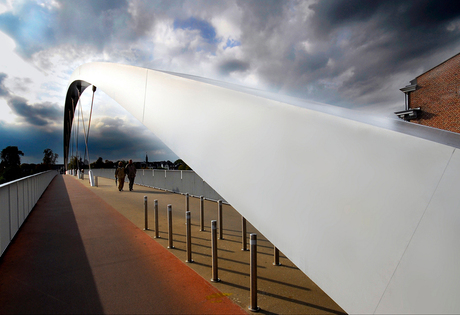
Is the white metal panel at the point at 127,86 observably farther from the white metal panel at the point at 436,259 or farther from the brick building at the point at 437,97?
the brick building at the point at 437,97

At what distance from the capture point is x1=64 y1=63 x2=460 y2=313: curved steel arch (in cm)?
162

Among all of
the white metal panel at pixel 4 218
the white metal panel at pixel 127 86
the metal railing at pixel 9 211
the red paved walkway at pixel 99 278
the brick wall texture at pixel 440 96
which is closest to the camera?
the red paved walkway at pixel 99 278

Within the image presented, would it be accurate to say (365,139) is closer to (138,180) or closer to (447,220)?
(447,220)

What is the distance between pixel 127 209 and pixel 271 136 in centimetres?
871

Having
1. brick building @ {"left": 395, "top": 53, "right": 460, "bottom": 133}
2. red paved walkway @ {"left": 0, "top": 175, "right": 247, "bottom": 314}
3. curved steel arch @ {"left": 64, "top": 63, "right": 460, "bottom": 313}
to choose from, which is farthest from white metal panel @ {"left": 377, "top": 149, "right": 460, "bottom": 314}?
brick building @ {"left": 395, "top": 53, "right": 460, "bottom": 133}

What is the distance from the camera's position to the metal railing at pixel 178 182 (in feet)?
39.8

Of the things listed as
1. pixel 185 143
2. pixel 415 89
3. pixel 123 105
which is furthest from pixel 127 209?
pixel 415 89

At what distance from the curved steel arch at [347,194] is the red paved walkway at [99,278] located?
1534mm

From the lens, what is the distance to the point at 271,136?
2.71 meters

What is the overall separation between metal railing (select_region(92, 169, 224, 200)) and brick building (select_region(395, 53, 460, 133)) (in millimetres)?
30761

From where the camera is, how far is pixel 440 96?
101 ft

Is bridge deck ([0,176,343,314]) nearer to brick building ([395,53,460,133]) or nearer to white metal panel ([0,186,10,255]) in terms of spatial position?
white metal panel ([0,186,10,255])

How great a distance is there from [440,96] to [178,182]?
33.3m

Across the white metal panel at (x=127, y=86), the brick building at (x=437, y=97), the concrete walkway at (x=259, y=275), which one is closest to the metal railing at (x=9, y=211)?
the concrete walkway at (x=259, y=275)
